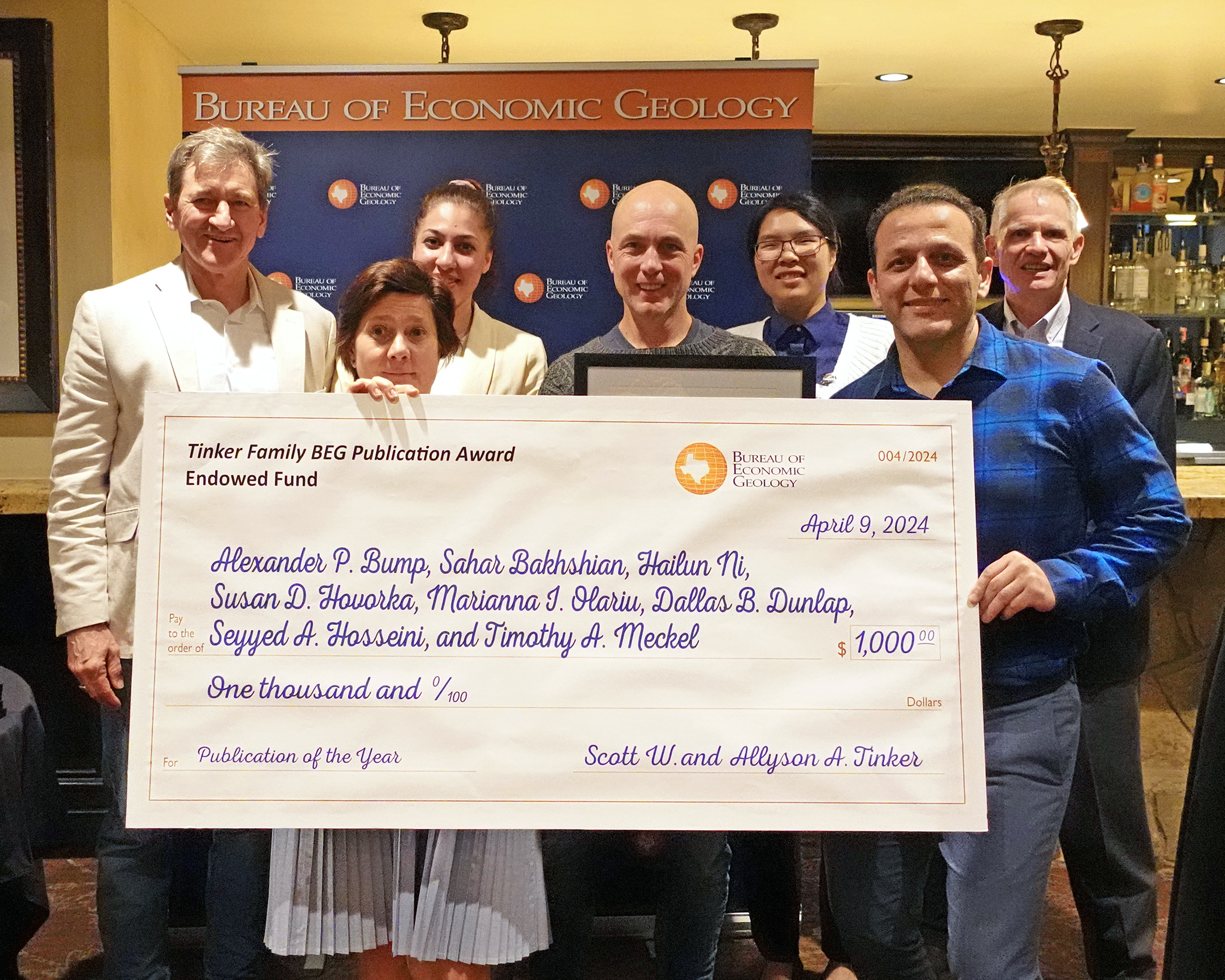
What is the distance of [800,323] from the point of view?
104 inches

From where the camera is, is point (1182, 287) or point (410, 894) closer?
point (410, 894)

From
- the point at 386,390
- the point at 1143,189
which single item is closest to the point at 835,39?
the point at 1143,189

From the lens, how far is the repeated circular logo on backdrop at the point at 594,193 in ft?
9.86

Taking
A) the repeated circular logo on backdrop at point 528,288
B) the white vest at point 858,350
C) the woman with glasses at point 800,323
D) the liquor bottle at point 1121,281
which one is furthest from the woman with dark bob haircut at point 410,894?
the liquor bottle at point 1121,281

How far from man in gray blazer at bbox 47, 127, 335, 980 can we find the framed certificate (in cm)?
69

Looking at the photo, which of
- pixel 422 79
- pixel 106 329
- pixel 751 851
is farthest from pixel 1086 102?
pixel 106 329

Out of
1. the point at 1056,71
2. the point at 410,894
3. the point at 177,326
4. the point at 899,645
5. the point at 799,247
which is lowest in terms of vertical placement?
the point at 410,894

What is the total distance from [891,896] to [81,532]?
1.55m


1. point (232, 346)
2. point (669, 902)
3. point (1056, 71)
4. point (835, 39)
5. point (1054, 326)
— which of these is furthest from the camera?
point (1056, 71)

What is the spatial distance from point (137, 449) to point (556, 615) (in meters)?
0.92

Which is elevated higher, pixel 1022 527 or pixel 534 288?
pixel 534 288

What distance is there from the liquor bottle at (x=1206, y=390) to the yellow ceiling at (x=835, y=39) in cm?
146

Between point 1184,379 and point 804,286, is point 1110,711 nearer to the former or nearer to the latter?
point 804,286

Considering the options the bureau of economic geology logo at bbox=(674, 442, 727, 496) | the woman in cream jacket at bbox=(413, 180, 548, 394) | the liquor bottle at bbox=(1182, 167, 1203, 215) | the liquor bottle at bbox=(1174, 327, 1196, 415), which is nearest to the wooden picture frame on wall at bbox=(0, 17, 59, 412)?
the woman in cream jacket at bbox=(413, 180, 548, 394)
